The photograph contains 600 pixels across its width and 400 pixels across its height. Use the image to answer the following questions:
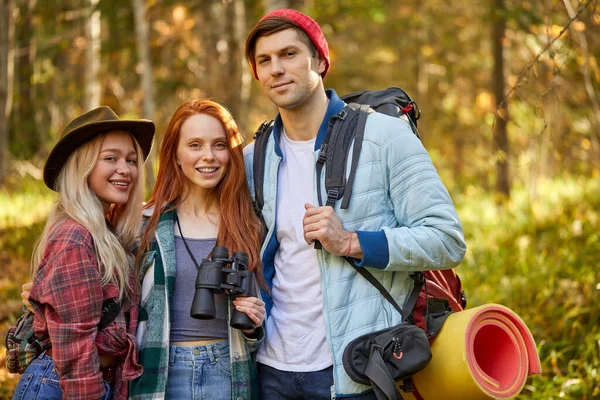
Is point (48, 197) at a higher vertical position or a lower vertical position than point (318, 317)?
higher

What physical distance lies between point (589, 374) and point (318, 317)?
3.03 metres

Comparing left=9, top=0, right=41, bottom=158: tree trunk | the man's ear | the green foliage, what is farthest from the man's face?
left=9, top=0, right=41, bottom=158: tree trunk

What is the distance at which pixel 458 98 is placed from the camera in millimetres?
23172

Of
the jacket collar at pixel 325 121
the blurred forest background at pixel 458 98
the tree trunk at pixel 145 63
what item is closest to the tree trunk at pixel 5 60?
the blurred forest background at pixel 458 98

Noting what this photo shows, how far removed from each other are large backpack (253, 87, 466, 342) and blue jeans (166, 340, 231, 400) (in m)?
0.76

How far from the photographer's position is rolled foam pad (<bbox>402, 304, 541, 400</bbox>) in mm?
3008

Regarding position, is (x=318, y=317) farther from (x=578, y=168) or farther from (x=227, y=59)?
(x=578, y=168)

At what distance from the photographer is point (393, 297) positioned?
323cm

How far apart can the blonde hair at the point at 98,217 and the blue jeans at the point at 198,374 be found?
416 mm

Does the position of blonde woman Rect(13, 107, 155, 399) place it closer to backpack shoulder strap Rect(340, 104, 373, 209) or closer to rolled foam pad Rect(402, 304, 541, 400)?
backpack shoulder strap Rect(340, 104, 373, 209)

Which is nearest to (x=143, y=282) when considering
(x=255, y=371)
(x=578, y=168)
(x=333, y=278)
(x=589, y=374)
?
(x=255, y=371)

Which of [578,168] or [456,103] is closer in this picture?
[578,168]

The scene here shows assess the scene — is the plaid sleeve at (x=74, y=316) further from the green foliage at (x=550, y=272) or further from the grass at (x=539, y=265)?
the green foliage at (x=550, y=272)

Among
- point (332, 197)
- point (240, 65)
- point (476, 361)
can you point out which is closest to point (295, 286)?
point (332, 197)
